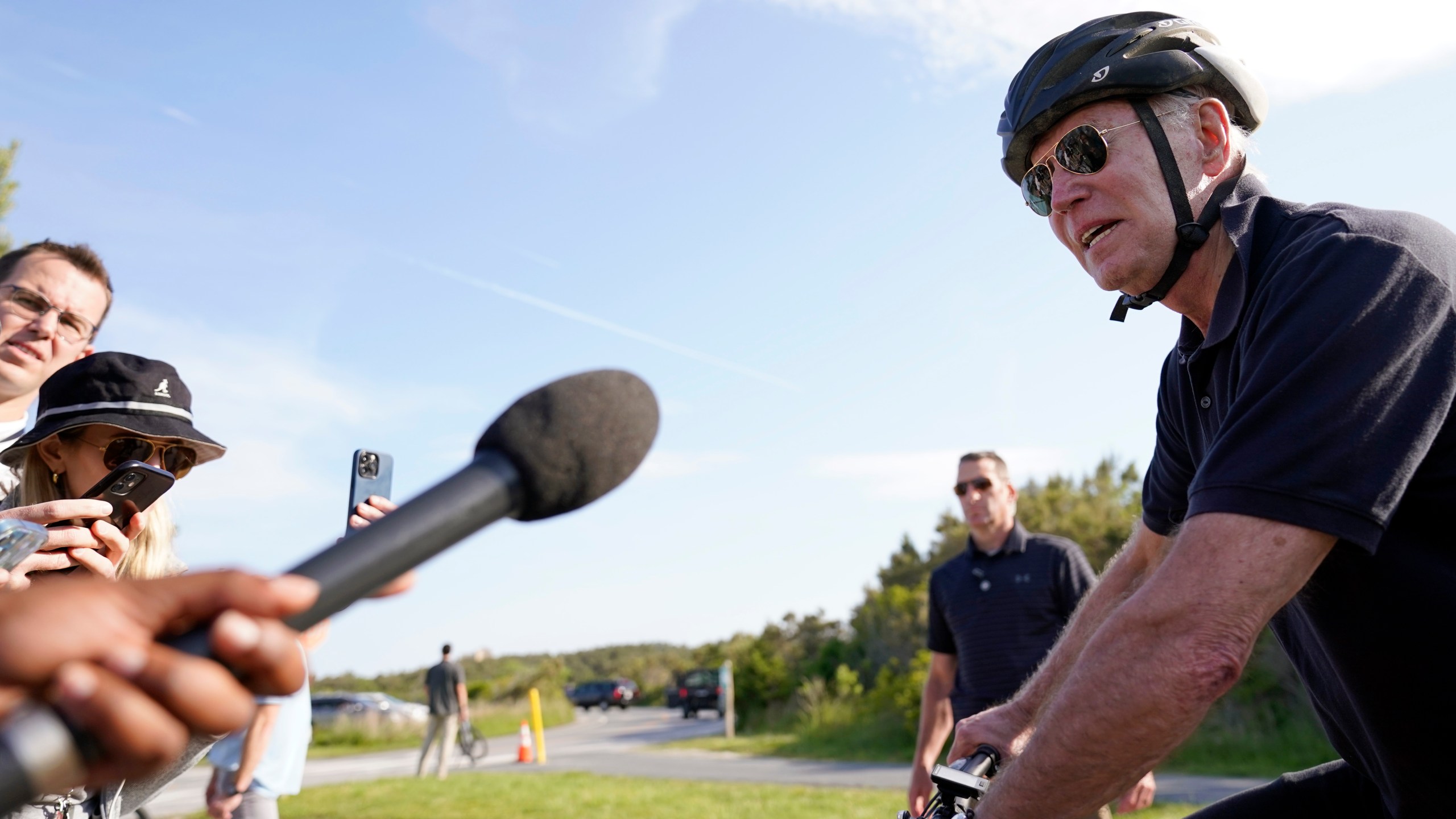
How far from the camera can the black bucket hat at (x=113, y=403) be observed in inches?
118

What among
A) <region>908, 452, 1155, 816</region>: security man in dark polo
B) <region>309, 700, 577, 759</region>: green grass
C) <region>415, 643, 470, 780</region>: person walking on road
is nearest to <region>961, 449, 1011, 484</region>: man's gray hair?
<region>908, 452, 1155, 816</region>: security man in dark polo

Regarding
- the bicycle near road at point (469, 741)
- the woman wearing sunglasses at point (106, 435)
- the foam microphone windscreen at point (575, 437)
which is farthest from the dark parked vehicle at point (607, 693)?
the foam microphone windscreen at point (575, 437)

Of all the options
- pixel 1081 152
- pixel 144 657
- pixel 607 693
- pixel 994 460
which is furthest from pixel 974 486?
pixel 607 693

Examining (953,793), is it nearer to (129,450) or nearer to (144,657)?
(144,657)

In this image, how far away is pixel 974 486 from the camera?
7.64 metres

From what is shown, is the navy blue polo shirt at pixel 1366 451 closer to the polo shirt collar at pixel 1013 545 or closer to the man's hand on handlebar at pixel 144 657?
the man's hand on handlebar at pixel 144 657

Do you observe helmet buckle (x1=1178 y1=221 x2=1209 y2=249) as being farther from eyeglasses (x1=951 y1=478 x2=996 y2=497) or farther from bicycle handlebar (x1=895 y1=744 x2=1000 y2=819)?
eyeglasses (x1=951 y1=478 x2=996 y2=497)

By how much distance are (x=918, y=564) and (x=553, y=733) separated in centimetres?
1596

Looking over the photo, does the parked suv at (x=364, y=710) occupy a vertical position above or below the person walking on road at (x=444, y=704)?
below

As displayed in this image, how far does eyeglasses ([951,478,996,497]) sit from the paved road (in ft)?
17.8

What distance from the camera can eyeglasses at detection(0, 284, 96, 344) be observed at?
391 centimetres

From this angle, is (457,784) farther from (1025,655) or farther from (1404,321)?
(1404,321)

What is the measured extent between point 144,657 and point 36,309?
3.96 meters

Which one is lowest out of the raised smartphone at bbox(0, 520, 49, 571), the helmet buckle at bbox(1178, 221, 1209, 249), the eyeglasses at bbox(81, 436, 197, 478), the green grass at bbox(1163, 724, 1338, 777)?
the green grass at bbox(1163, 724, 1338, 777)
